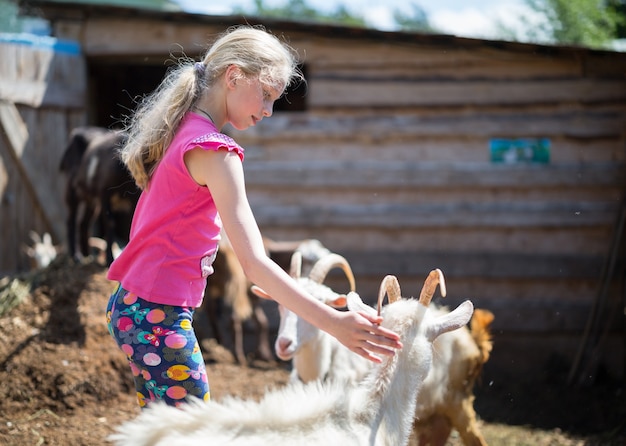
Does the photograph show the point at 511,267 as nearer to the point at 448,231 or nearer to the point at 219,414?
the point at 448,231

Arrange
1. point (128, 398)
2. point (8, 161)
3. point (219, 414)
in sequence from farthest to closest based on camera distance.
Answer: point (8, 161), point (128, 398), point (219, 414)

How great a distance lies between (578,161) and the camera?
327 inches

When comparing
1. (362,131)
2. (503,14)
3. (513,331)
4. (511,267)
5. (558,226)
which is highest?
(503,14)

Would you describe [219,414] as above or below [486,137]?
below

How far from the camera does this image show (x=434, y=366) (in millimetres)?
4371

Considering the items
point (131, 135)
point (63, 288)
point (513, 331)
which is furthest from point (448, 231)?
point (131, 135)

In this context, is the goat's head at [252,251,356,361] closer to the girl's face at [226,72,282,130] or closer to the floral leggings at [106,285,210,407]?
the floral leggings at [106,285,210,407]

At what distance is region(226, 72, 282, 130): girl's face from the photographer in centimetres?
252

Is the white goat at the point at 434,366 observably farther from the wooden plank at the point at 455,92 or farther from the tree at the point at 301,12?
the tree at the point at 301,12

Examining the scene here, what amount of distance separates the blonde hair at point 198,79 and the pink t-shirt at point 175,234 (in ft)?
0.27

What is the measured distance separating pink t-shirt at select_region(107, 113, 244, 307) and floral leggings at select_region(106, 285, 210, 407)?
0.16 ft

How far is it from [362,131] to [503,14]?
11671 millimetres

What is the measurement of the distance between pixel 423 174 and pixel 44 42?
15.4ft

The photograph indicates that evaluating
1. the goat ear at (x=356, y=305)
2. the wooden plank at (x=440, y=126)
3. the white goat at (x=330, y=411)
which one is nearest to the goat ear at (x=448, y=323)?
the white goat at (x=330, y=411)
